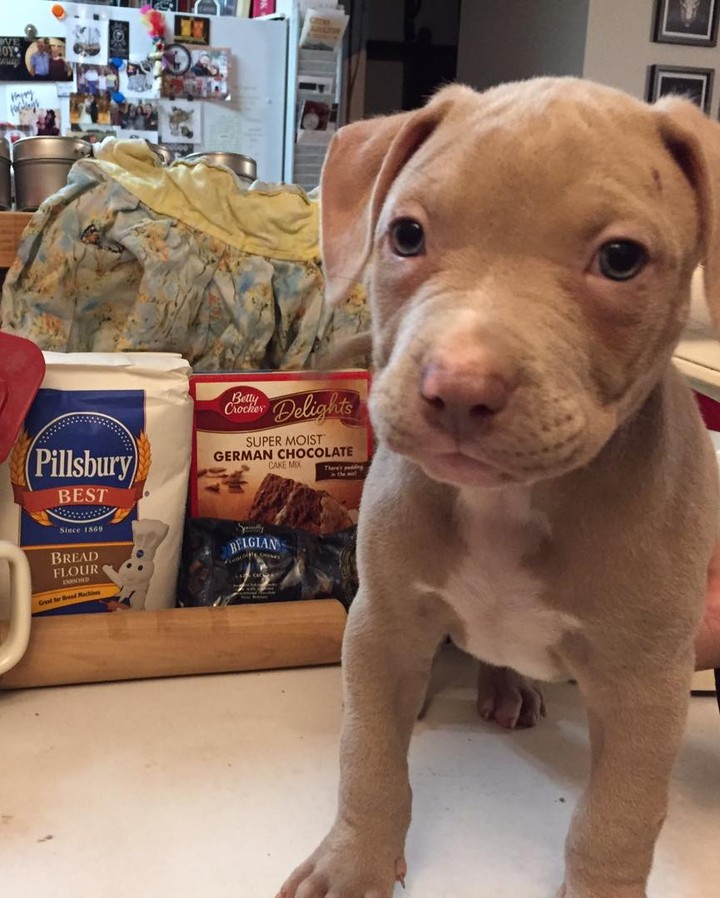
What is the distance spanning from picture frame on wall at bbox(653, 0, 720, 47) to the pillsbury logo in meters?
2.26

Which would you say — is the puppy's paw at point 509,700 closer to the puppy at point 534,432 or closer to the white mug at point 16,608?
the puppy at point 534,432

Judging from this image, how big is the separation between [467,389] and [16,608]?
2.31 feet

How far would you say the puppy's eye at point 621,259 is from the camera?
55 cm

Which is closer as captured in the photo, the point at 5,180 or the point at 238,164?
the point at 5,180

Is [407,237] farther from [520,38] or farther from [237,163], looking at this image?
[520,38]

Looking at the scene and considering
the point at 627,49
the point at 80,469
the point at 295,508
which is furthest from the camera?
the point at 627,49

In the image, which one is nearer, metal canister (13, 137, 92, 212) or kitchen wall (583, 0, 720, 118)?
metal canister (13, 137, 92, 212)

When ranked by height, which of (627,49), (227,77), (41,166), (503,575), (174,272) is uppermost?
(627,49)

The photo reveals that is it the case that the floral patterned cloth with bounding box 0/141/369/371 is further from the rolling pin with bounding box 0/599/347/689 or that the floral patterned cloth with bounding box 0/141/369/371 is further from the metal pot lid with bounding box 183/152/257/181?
the rolling pin with bounding box 0/599/347/689

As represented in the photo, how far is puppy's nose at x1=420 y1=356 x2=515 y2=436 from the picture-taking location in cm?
50

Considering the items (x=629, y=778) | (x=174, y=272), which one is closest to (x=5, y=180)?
(x=174, y=272)

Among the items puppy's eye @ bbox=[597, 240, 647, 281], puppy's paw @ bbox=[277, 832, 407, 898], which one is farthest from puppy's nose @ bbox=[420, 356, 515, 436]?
puppy's paw @ bbox=[277, 832, 407, 898]

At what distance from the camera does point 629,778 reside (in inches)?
→ 26.2

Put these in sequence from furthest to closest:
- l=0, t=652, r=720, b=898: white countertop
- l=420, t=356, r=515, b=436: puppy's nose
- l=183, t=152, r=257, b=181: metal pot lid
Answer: l=183, t=152, r=257, b=181: metal pot lid
l=0, t=652, r=720, b=898: white countertop
l=420, t=356, r=515, b=436: puppy's nose
